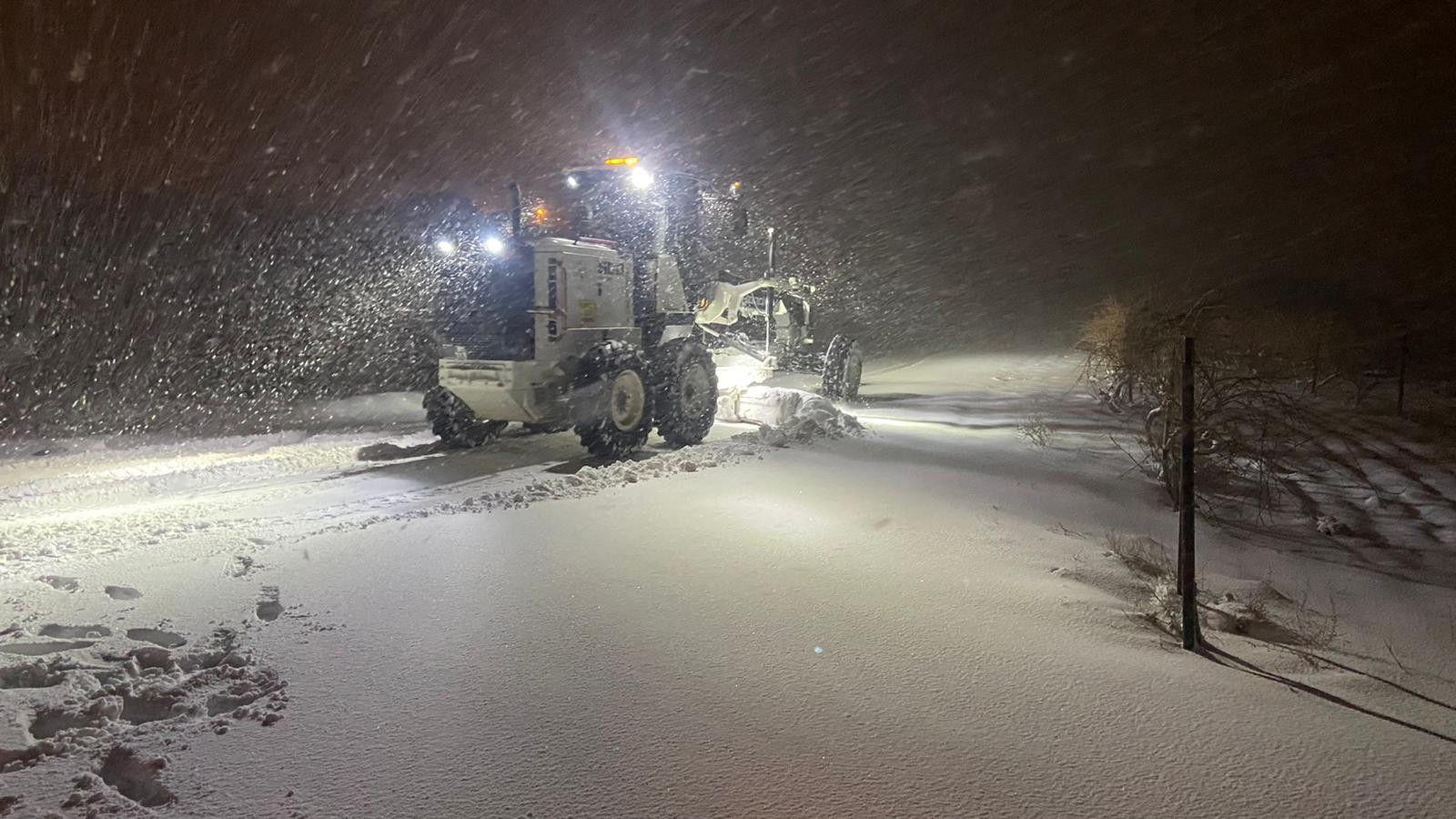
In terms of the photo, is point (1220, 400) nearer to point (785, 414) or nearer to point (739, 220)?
point (785, 414)

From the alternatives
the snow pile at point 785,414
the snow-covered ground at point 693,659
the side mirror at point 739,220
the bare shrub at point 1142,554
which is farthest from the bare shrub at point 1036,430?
the side mirror at point 739,220

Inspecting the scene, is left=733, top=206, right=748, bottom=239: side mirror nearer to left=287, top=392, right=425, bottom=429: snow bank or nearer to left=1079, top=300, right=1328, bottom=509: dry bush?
left=1079, top=300, right=1328, bottom=509: dry bush

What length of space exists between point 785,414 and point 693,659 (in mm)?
9382

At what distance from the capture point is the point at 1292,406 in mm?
7004

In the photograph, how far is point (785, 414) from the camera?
14047 millimetres

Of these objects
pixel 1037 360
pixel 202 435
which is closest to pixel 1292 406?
pixel 202 435

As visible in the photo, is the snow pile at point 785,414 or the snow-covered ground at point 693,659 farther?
the snow pile at point 785,414

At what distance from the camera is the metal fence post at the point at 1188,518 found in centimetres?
528

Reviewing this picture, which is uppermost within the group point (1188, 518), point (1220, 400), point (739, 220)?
point (739, 220)

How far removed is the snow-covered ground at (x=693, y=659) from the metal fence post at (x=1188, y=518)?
21 cm

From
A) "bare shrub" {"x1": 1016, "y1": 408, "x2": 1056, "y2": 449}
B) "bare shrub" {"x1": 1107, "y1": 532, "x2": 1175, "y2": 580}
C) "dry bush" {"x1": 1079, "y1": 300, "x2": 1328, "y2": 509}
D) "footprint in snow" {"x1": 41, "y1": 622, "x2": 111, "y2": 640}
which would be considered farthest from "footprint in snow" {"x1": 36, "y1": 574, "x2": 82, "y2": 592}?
"bare shrub" {"x1": 1016, "y1": 408, "x2": 1056, "y2": 449}

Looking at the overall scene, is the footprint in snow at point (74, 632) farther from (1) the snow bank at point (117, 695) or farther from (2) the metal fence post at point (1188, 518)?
(2) the metal fence post at point (1188, 518)

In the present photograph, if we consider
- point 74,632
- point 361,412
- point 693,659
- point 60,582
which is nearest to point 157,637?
point 74,632

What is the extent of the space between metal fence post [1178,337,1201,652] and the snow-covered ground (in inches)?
8.1
